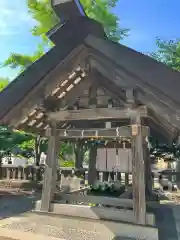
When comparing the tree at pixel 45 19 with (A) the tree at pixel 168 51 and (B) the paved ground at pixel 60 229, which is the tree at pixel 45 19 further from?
(B) the paved ground at pixel 60 229

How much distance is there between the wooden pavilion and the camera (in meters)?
3.10

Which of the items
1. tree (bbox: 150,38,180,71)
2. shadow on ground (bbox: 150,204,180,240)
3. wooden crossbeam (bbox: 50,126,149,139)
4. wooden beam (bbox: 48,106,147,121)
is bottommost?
shadow on ground (bbox: 150,204,180,240)

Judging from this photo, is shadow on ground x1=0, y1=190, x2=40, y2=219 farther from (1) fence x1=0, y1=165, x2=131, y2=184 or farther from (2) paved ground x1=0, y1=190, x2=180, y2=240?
(2) paved ground x1=0, y1=190, x2=180, y2=240

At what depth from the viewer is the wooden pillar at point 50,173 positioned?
395cm

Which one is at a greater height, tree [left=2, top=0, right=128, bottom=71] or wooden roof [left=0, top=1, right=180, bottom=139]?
tree [left=2, top=0, right=128, bottom=71]

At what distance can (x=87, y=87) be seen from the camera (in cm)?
427

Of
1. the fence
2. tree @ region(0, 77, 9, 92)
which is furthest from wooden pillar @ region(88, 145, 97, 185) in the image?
tree @ region(0, 77, 9, 92)

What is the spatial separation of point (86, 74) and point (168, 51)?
11234 mm

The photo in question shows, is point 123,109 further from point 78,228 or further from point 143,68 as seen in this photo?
point 78,228

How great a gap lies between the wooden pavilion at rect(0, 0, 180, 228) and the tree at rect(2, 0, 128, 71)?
10.3 meters

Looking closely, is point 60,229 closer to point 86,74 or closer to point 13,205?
point 86,74

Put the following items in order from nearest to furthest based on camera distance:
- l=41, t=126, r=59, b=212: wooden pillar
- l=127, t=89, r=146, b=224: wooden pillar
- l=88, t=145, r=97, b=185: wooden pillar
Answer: l=127, t=89, r=146, b=224: wooden pillar
l=41, t=126, r=59, b=212: wooden pillar
l=88, t=145, r=97, b=185: wooden pillar

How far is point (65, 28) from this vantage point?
3.60 metres

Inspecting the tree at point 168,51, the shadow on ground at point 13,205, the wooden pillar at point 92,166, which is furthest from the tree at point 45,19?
the shadow on ground at point 13,205
